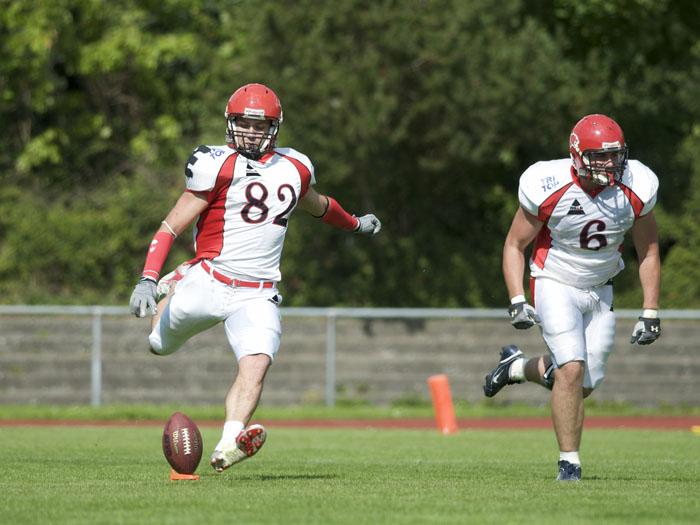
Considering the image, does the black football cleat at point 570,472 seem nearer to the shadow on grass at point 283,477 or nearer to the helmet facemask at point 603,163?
the shadow on grass at point 283,477

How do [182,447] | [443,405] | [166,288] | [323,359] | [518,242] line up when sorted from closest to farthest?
[182,447] < [166,288] < [518,242] < [443,405] < [323,359]

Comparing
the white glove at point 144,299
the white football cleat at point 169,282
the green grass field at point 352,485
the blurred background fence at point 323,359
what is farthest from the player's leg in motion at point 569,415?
the blurred background fence at point 323,359

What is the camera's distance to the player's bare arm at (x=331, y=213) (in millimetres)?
8664

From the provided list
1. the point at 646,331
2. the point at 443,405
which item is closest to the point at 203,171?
the point at 646,331

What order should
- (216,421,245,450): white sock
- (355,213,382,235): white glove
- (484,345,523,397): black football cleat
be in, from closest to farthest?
(216,421,245,450): white sock
(355,213,382,235): white glove
(484,345,523,397): black football cleat

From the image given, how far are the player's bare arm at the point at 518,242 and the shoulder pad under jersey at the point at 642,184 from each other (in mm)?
598

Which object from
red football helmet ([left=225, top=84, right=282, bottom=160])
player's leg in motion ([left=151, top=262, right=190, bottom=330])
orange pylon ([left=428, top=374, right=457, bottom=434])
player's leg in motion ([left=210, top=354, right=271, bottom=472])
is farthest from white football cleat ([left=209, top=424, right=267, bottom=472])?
orange pylon ([left=428, top=374, right=457, bottom=434])

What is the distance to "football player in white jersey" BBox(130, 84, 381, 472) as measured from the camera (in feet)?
26.4

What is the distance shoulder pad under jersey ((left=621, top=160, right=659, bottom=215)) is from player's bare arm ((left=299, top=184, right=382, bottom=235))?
1.61 metres

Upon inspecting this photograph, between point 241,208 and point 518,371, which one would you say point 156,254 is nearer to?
point 241,208

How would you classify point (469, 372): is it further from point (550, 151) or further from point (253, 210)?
point (253, 210)

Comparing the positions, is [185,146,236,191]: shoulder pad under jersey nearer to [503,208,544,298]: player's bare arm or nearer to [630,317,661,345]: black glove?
[503,208,544,298]: player's bare arm

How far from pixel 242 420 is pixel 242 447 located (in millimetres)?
228

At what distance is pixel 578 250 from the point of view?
8.51 meters
